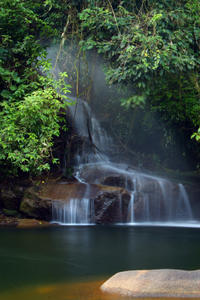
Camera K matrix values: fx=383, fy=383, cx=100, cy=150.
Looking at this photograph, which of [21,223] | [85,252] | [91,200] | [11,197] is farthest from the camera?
[11,197]

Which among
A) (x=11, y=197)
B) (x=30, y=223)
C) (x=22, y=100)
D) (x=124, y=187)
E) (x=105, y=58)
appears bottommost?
(x=30, y=223)

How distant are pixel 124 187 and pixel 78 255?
17.4ft

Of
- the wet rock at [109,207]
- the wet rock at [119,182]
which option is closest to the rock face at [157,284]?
the wet rock at [109,207]

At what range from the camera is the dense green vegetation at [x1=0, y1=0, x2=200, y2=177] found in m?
7.41

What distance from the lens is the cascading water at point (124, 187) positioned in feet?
33.2

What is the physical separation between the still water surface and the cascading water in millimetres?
936

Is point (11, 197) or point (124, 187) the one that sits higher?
point (124, 187)

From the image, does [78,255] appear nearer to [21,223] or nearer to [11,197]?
[21,223]

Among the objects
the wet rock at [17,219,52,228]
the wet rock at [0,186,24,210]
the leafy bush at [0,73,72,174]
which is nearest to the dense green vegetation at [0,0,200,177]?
the leafy bush at [0,73,72,174]

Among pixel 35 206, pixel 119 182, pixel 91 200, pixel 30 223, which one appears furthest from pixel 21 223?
pixel 119 182

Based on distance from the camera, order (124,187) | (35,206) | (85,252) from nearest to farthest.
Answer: (85,252)
(35,206)
(124,187)

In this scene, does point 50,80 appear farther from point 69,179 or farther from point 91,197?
point 69,179

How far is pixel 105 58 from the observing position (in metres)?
10.1

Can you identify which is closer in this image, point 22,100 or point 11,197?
point 22,100
